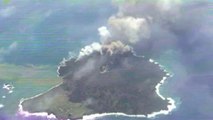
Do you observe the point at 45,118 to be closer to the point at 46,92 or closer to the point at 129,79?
the point at 46,92

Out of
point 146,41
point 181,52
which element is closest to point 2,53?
point 146,41

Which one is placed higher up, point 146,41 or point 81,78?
point 146,41

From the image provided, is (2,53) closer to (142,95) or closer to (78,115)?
(78,115)

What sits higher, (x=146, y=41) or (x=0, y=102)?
(x=146, y=41)

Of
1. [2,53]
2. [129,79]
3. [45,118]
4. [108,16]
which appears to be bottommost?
[45,118]

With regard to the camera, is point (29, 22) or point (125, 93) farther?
point (29, 22)

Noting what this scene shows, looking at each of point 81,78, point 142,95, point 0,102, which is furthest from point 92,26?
point 0,102
